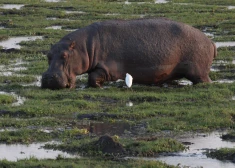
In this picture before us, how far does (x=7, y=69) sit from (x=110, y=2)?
603 inches

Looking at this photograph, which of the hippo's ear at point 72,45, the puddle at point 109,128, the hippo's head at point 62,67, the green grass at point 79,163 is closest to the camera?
the green grass at point 79,163

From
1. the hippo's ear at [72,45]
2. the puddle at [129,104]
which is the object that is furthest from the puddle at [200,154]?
the hippo's ear at [72,45]

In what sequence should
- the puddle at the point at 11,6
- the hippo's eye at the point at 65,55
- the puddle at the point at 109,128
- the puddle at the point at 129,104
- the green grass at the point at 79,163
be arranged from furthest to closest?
the puddle at the point at 11,6, the hippo's eye at the point at 65,55, the puddle at the point at 129,104, the puddle at the point at 109,128, the green grass at the point at 79,163

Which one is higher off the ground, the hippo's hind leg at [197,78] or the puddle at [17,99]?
the hippo's hind leg at [197,78]

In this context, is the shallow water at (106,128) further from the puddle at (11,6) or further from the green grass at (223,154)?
the puddle at (11,6)

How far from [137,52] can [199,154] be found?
510cm

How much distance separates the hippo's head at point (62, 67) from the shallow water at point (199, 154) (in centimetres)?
386

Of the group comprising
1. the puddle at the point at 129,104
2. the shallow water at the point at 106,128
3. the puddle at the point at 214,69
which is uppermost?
the shallow water at the point at 106,128

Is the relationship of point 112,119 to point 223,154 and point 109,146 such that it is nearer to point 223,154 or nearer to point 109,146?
point 109,146

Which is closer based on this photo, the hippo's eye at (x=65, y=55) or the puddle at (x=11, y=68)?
the hippo's eye at (x=65, y=55)

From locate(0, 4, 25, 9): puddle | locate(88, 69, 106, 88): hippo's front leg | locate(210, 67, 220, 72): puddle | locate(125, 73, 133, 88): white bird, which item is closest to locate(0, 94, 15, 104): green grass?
locate(88, 69, 106, 88): hippo's front leg

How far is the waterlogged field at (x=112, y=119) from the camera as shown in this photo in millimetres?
9906

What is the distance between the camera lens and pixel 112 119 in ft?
39.5

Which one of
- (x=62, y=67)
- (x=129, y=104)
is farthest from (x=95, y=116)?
(x=62, y=67)
